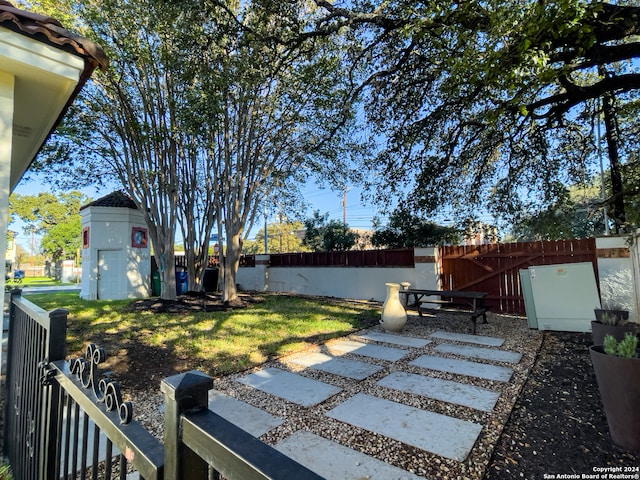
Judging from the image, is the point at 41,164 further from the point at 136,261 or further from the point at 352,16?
the point at 352,16

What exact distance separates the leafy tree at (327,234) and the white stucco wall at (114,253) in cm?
709

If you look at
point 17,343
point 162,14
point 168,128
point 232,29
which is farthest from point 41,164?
point 17,343

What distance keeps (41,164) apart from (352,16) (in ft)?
33.1

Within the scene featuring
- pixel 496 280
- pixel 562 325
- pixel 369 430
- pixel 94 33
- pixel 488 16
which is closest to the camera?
pixel 369 430

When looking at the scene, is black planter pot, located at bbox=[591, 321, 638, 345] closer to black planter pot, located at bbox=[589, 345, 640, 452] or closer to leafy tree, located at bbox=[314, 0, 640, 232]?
black planter pot, located at bbox=[589, 345, 640, 452]

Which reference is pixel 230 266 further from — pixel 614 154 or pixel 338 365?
pixel 614 154

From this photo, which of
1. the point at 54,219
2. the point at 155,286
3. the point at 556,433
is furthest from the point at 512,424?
the point at 54,219

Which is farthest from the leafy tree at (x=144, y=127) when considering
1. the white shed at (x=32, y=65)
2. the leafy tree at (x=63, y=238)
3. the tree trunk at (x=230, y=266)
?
the leafy tree at (x=63, y=238)

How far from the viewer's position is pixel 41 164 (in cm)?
973

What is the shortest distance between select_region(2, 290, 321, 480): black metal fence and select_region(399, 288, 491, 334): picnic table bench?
21.4 feet

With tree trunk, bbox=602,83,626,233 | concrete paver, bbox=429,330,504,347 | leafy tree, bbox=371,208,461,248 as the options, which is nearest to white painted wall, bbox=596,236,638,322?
tree trunk, bbox=602,83,626,233

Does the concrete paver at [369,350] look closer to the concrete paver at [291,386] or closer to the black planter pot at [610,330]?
the concrete paver at [291,386]

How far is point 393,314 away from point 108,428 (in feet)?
19.2

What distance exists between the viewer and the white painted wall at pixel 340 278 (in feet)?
31.1
